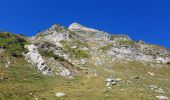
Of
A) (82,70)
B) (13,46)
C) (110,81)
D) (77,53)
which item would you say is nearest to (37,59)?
(13,46)

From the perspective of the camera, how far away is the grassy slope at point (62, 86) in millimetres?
55156

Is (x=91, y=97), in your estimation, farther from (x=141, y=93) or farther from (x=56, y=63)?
(x=56, y=63)

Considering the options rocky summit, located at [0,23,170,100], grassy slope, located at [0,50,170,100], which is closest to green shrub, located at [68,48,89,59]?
rocky summit, located at [0,23,170,100]

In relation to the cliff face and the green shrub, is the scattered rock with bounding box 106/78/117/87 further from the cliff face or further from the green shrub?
the green shrub

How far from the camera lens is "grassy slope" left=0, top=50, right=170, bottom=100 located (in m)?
55.2

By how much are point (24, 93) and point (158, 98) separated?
1026 inches

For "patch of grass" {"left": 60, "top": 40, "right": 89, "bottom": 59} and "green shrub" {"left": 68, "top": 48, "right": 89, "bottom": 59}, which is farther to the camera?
"patch of grass" {"left": 60, "top": 40, "right": 89, "bottom": 59}

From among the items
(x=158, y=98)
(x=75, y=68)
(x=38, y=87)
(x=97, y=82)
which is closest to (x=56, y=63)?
(x=75, y=68)

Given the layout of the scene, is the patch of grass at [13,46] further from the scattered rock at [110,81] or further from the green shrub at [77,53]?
the scattered rock at [110,81]

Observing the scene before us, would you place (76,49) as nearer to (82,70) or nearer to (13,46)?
(82,70)

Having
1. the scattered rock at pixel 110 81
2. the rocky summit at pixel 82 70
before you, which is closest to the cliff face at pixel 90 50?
the rocky summit at pixel 82 70

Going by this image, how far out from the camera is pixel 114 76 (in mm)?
78938

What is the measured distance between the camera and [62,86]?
207ft

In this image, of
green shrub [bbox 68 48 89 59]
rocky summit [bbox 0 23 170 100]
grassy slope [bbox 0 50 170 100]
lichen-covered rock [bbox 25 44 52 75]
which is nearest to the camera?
grassy slope [bbox 0 50 170 100]
